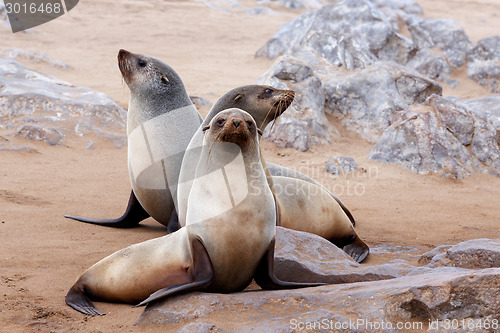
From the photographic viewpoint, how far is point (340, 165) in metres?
7.34

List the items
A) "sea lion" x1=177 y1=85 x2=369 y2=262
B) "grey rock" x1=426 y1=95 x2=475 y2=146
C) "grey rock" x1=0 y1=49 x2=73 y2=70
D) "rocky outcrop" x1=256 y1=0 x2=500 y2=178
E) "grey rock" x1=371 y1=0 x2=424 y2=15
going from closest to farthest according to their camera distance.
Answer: "sea lion" x1=177 y1=85 x2=369 y2=262 < "rocky outcrop" x1=256 y1=0 x2=500 y2=178 < "grey rock" x1=426 y1=95 x2=475 y2=146 < "grey rock" x1=0 y1=49 x2=73 y2=70 < "grey rock" x1=371 y1=0 x2=424 y2=15

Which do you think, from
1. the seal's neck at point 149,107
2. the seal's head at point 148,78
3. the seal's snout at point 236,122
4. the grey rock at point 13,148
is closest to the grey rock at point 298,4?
the grey rock at point 13,148

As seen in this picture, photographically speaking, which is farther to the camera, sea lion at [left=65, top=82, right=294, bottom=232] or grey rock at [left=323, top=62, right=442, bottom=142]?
grey rock at [left=323, top=62, right=442, bottom=142]

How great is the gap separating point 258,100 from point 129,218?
54.7 inches

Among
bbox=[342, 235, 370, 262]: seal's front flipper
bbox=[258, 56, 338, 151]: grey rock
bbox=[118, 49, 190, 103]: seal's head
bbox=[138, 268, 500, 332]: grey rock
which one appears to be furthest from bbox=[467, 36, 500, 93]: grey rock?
bbox=[138, 268, 500, 332]: grey rock

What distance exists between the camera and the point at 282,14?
69.9ft

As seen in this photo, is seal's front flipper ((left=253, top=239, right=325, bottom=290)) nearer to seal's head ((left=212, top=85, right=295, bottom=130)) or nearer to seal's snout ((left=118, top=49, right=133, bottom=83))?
seal's head ((left=212, top=85, right=295, bottom=130))

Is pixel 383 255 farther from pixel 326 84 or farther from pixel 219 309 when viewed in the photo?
pixel 326 84

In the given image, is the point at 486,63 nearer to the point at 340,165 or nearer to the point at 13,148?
the point at 340,165

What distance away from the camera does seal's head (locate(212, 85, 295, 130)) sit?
5043 mm

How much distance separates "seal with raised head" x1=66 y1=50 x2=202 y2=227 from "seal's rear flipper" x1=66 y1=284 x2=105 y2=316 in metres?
1.59

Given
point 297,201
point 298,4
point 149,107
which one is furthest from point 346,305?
point 298,4

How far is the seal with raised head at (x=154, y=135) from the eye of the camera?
5.25 m

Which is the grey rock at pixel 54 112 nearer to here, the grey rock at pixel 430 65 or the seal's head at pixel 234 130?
the seal's head at pixel 234 130
